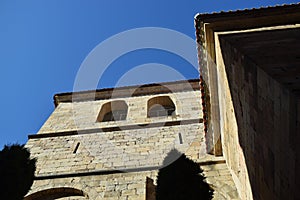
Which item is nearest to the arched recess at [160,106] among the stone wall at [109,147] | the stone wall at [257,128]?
the stone wall at [109,147]

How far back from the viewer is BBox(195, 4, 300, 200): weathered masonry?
3.13 metres

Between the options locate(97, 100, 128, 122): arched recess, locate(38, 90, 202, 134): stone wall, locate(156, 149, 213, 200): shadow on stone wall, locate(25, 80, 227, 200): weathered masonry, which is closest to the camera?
locate(156, 149, 213, 200): shadow on stone wall

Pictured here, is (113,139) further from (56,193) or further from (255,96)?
(255,96)

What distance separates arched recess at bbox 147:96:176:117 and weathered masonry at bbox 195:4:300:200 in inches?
159

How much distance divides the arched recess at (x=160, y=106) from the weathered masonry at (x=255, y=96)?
4037 mm

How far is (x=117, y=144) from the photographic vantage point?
943cm

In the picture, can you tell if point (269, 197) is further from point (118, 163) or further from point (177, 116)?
point (177, 116)

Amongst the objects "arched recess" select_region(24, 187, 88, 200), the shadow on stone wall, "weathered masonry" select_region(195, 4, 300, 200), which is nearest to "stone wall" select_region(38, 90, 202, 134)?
"weathered masonry" select_region(195, 4, 300, 200)

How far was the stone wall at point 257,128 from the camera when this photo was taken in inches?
121

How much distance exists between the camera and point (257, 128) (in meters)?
4.27

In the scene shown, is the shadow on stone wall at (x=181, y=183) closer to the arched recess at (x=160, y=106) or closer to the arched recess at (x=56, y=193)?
the arched recess at (x=56, y=193)

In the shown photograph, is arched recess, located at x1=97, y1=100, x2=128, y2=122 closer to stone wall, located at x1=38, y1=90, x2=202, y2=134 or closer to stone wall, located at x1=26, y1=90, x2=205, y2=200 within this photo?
stone wall, located at x1=38, y1=90, x2=202, y2=134

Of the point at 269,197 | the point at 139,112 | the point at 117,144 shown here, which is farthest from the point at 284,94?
the point at 139,112

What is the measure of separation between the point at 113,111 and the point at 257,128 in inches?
366
